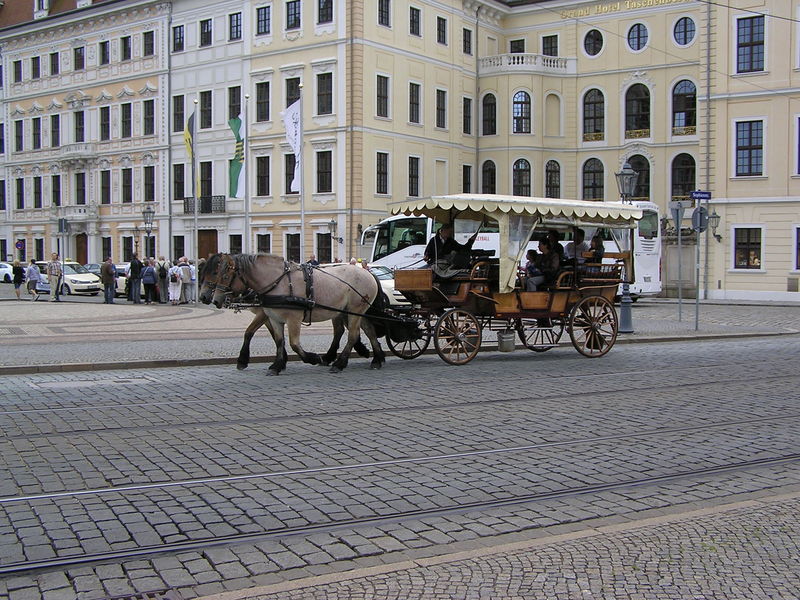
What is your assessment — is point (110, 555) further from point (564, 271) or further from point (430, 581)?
point (564, 271)

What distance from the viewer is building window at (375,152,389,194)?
4700cm

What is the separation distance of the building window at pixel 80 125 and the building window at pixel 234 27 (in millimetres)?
13531

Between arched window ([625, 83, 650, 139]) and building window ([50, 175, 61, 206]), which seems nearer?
arched window ([625, 83, 650, 139])

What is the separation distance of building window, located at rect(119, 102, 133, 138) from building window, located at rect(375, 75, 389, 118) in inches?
670

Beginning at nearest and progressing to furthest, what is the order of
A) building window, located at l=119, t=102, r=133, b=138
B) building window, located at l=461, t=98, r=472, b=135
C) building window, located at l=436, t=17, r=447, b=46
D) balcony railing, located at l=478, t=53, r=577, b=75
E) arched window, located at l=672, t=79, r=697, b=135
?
arched window, located at l=672, t=79, r=697, b=135 < building window, located at l=436, t=17, r=447, b=46 < balcony railing, located at l=478, t=53, r=577, b=75 < building window, located at l=461, t=98, r=472, b=135 < building window, located at l=119, t=102, r=133, b=138

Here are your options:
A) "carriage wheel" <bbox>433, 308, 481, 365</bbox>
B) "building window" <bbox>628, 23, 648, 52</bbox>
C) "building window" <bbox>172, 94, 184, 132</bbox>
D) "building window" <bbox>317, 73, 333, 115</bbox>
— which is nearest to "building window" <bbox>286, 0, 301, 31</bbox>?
"building window" <bbox>317, 73, 333, 115</bbox>

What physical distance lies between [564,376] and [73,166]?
168ft

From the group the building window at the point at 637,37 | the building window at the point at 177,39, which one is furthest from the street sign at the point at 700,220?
the building window at the point at 177,39

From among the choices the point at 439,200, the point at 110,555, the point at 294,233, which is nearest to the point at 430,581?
the point at 110,555

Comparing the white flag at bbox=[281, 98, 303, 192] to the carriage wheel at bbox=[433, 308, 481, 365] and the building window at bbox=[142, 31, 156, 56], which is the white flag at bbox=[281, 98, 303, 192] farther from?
the carriage wheel at bbox=[433, 308, 481, 365]

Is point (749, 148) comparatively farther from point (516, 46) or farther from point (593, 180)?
point (516, 46)

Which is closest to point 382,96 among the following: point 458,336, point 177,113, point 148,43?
point 177,113

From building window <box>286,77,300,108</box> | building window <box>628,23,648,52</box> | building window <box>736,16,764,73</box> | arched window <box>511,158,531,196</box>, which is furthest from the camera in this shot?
arched window <box>511,158,531,196</box>

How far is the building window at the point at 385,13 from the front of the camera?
152 feet
